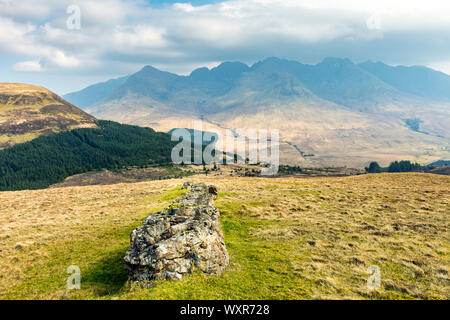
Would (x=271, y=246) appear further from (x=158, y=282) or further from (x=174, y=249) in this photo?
(x=158, y=282)

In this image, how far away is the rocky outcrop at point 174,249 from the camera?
14.6 metres

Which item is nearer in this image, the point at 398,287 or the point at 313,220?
the point at 398,287

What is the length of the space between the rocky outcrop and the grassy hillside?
80 cm

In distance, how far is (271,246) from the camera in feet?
67.2

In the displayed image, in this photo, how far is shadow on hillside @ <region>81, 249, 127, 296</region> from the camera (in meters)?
14.9

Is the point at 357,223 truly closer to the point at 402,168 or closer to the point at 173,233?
the point at 173,233

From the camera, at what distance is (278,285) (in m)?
14.4

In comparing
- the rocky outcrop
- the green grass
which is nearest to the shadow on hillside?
the green grass

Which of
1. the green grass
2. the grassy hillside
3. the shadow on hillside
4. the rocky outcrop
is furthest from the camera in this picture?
the shadow on hillside

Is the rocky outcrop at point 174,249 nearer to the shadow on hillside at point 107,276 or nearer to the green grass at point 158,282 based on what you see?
the green grass at point 158,282

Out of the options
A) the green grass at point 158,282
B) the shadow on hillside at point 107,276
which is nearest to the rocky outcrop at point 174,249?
the green grass at point 158,282

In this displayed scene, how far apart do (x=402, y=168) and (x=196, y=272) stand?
225361mm

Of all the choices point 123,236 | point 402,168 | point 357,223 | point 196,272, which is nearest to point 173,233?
point 196,272

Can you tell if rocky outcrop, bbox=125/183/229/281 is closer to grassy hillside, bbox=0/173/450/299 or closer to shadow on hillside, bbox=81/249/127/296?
grassy hillside, bbox=0/173/450/299
